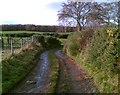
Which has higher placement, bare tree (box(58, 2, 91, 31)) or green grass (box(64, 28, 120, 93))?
bare tree (box(58, 2, 91, 31))

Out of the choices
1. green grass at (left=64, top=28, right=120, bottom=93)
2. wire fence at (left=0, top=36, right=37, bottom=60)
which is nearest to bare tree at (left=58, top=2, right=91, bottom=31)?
wire fence at (left=0, top=36, right=37, bottom=60)

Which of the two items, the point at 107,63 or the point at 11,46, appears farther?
the point at 11,46

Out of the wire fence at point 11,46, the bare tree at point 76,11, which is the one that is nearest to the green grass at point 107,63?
the wire fence at point 11,46

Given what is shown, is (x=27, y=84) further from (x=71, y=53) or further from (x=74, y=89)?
(x=71, y=53)

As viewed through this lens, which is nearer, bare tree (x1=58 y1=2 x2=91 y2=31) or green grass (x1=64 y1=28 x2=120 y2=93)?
green grass (x1=64 y1=28 x2=120 y2=93)

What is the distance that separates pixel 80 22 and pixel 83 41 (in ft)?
44.9

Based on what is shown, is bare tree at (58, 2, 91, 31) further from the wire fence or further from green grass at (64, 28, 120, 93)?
green grass at (64, 28, 120, 93)

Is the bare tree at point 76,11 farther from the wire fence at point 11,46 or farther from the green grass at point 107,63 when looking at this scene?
the green grass at point 107,63

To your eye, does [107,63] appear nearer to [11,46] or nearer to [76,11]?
[11,46]

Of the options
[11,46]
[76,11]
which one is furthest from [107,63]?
[76,11]

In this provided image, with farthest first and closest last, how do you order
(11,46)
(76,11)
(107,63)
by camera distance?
(76,11) < (11,46) < (107,63)

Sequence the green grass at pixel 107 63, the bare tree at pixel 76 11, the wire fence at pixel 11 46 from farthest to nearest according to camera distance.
→ the bare tree at pixel 76 11 → the wire fence at pixel 11 46 → the green grass at pixel 107 63

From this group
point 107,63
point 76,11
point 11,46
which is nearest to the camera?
point 107,63

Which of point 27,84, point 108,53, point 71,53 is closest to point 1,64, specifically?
point 27,84
